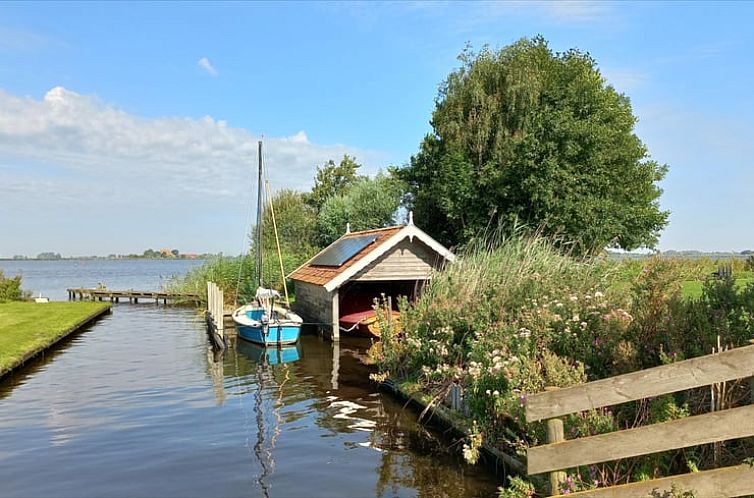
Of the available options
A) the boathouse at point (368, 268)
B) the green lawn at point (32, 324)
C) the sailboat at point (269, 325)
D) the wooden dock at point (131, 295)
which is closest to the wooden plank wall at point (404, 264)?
the boathouse at point (368, 268)

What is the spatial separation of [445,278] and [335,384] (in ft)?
13.0

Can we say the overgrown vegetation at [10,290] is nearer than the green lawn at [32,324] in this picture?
No

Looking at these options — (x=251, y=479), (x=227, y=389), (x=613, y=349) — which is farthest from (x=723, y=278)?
Answer: (x=227, y=389)

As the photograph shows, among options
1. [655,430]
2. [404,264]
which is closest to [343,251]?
[404,264]

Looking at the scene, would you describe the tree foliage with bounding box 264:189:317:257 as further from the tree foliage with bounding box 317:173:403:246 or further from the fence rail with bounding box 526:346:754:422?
the fence rail with bounding box 526:346:754:422

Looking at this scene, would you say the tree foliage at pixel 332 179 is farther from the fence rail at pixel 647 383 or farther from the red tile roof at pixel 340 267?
the fence rail at pixel 647 383

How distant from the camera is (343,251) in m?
25.4

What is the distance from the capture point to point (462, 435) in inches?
396

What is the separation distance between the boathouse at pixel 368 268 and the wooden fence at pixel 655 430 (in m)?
15.3

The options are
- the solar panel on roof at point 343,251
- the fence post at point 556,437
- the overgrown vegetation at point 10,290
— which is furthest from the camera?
the overgrown vegetation at point 10,290

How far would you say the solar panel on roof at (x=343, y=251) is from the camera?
23730mm

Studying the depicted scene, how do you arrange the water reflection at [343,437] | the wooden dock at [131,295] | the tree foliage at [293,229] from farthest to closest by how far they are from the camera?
1. the tree foliage at [293,229]
2. the wooden dock at [131,295]
3. the water reflection at [343,437]

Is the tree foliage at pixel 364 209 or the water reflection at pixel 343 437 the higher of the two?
the tree foliage at pixel 364 209

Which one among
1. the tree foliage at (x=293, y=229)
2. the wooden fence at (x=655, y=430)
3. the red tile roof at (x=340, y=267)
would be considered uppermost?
the tree foliage at (x=293, y=229)
